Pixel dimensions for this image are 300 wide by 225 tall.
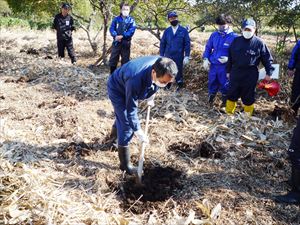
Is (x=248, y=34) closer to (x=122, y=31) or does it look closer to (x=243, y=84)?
(x=243, y=84)

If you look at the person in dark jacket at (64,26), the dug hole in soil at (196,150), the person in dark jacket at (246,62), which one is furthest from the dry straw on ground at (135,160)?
the person in dark jacket at (64,26)

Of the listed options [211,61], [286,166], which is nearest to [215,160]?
[286,166]

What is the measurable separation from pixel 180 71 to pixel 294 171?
397cm

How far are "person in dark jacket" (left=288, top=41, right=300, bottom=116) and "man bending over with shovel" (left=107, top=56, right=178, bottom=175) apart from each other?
9.82ft

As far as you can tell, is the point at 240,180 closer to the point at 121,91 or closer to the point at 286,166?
the point at 286,166

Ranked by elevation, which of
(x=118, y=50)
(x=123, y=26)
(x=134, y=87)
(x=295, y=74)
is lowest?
(x=295, y=74)

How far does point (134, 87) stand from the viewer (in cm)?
322

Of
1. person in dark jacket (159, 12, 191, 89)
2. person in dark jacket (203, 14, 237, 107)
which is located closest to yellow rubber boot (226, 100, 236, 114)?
person in dark jacket (203, 14, 237, 107)

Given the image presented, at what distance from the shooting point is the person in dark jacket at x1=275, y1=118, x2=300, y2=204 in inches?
131

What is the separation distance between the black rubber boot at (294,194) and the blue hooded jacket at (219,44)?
9.40ft

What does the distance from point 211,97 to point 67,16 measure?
200 inches

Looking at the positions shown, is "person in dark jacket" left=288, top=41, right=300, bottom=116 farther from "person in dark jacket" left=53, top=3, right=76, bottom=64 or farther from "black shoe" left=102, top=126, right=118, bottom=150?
"person in dark jacket" left=53, top=3, right=76, bottom=64

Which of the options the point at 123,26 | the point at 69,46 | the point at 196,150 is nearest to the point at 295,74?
the point at 196,150

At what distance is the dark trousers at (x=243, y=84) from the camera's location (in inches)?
205
